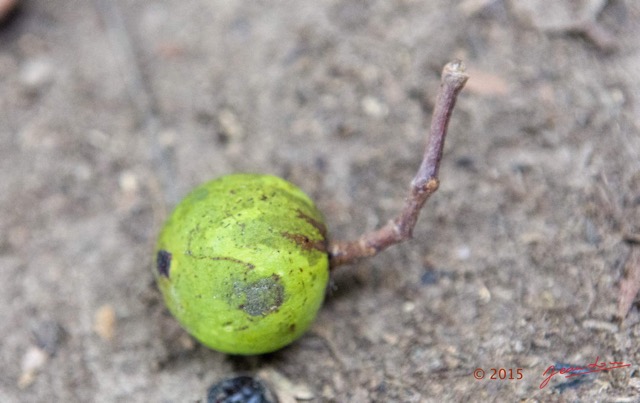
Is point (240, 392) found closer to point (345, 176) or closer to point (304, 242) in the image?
point (304, 242)

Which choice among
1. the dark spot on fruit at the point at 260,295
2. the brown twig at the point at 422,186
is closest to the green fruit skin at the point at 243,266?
the dark spot on fruit at the point at 260,295

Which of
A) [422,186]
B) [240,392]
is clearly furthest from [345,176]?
[240,392]

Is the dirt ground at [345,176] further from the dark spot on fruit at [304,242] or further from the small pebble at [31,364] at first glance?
the dark spot on fruit at [304,242]

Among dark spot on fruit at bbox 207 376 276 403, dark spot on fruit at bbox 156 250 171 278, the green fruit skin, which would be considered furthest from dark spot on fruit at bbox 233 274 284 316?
dark spot on fruit at bbox 207 376 276 403

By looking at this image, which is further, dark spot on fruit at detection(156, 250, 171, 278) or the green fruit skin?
dark spot on fruit at detection(156, 250, 171, 278)

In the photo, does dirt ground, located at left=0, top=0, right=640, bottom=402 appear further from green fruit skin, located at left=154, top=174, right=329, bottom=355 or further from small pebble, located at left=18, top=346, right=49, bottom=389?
green fruit skin, located at left=154, top=174, right=329, bottom=355

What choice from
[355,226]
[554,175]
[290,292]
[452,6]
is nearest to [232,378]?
[290,292]
